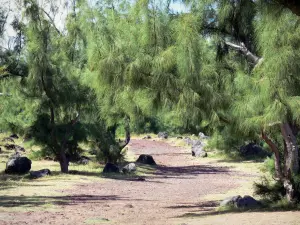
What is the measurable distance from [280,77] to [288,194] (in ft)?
12.5

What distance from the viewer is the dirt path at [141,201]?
1233cm

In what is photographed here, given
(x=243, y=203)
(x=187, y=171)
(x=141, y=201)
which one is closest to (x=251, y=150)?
(x=187, y=171)

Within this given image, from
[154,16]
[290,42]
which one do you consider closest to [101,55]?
[154,16]

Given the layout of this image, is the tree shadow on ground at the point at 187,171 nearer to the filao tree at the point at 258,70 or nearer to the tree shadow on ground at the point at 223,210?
the tree shadow on ground at the point at 223,210

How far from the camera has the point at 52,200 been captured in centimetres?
1592

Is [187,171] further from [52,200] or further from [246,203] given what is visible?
[246,203]

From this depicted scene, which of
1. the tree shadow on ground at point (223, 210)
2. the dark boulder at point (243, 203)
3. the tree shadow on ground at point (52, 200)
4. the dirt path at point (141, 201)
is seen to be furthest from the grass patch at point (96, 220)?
the dark boulder at point (243, 203)

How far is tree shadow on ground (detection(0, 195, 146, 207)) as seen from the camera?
14.8 meters

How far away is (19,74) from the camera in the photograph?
24.2 m

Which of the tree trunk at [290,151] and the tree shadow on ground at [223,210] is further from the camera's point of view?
the tree shadow on ground at [223,210]

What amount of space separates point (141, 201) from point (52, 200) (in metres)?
2.80

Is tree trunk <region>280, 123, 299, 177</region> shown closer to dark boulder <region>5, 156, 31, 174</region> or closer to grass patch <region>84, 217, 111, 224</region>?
grass patch <region>84, 217, 111, 224</region>

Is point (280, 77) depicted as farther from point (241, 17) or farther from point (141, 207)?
point (141, 207)

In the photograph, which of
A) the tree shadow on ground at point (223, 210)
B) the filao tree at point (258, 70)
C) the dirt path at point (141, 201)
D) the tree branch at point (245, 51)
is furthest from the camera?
the tree shadow on ground at point (223, 210)
